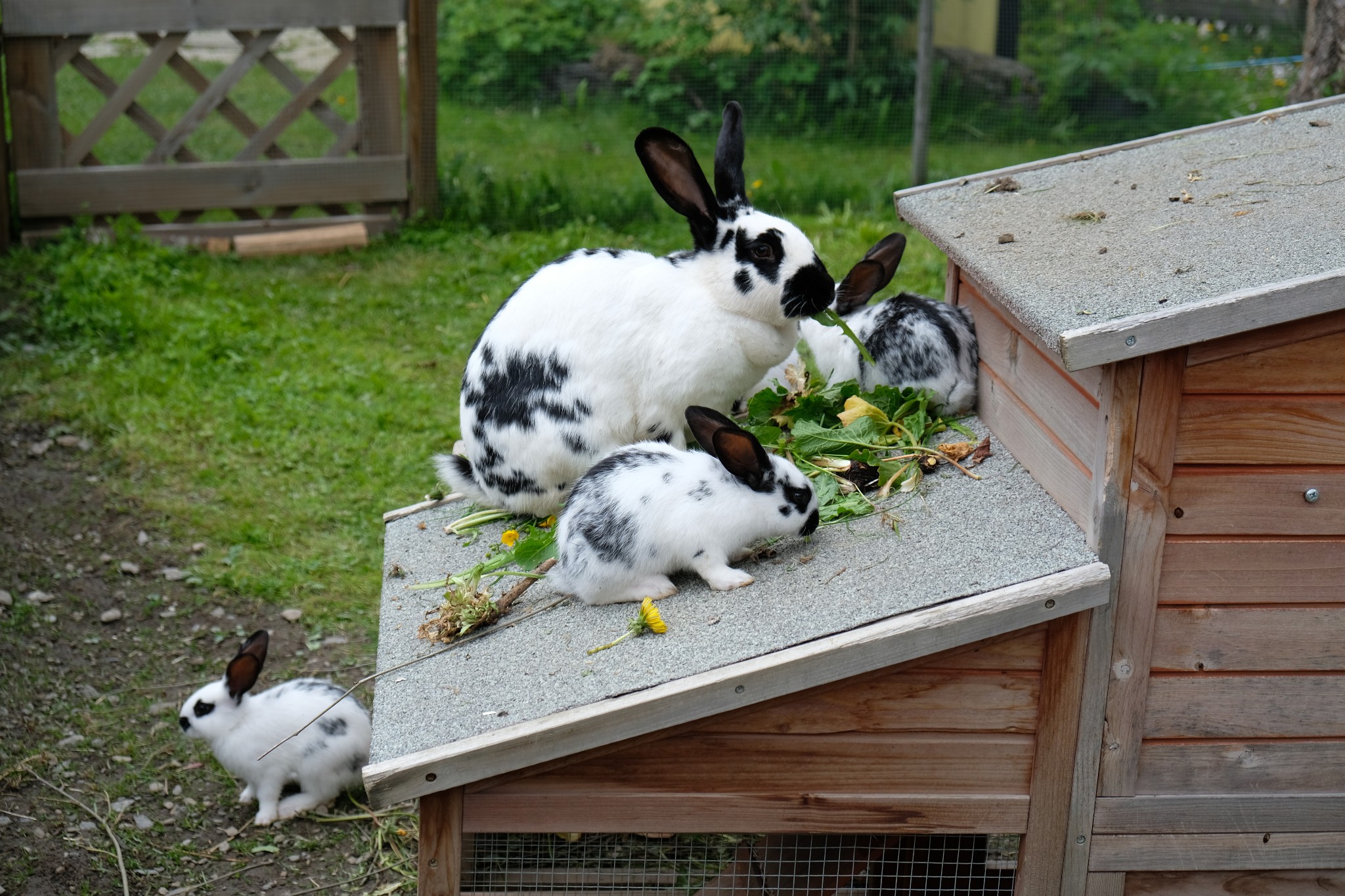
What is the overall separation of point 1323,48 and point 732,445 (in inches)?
202

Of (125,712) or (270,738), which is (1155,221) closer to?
(270,738)

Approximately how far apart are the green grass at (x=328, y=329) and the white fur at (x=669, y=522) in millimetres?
2069

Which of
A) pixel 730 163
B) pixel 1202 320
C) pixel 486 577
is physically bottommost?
pixel 486 577

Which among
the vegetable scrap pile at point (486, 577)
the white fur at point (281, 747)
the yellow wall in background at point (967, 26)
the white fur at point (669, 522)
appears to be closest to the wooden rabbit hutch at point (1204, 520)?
the white fur at point (669, 522)

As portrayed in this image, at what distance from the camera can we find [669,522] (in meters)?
2.80

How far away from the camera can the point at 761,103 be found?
8.47 m

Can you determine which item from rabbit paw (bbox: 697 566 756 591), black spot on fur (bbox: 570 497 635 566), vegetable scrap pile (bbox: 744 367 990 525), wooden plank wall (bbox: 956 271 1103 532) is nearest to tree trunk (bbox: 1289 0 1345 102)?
wooden plank wall (bbox: 956 271 1103 532)

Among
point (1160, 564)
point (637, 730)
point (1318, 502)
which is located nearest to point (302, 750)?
point (637, 730)

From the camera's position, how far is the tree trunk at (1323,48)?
6258 millimetres

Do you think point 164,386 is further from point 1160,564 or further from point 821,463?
point 1160,564

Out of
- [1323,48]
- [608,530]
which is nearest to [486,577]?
[608,530]

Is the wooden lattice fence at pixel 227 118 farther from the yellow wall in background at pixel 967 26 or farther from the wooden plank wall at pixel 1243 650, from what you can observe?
the wooden plank wall at pixel 1243 650

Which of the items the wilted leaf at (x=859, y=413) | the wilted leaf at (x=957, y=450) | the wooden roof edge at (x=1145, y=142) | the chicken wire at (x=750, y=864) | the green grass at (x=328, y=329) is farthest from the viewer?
the green grass at (x=328, y=329)

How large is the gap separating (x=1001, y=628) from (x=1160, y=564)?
0.37 m
